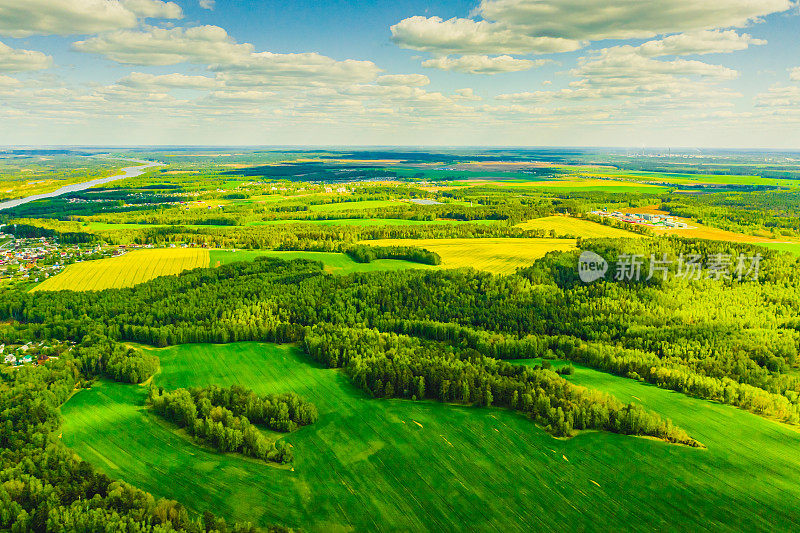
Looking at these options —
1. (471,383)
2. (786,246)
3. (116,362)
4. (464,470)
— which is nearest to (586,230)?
(786,246)

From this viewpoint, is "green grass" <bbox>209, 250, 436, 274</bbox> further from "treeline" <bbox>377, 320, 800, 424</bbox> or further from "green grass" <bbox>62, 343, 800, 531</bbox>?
"green grass" <bbox>62, 343, 800, 531</bbox>

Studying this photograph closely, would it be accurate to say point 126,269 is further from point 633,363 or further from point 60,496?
point 633,363

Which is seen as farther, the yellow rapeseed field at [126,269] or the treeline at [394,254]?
the treeline at [394,254]

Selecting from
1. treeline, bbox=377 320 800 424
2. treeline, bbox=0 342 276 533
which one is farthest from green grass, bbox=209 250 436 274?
treeline, bbox=0 342 276 533

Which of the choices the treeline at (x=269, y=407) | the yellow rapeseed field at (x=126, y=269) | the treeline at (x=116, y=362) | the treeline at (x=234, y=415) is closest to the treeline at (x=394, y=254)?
the yellow rapeseed field at (x=126, y=269)

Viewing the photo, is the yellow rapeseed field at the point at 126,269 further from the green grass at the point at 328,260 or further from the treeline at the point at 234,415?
the treeline at the point at 234,415

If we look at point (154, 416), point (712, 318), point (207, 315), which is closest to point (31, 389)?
point (154, 416)

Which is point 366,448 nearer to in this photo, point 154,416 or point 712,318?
point 154,416
